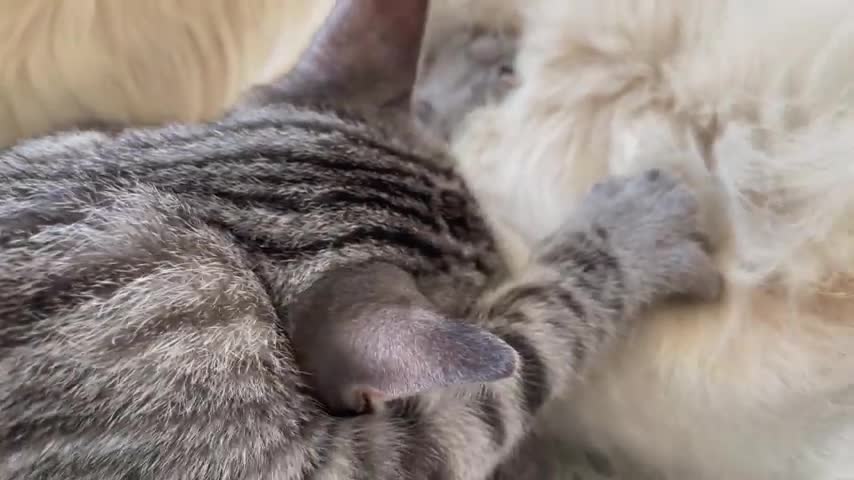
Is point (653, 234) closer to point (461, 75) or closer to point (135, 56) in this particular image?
point (461, 75)

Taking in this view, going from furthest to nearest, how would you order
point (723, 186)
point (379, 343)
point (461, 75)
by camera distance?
1. point (461, 75)
2. point (723, 186)
3. point (379, 343)

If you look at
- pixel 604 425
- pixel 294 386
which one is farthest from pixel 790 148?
pixel 294 386

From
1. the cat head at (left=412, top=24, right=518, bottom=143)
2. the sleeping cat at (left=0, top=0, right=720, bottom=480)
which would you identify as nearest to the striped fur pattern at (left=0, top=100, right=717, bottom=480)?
the sleeping cat at (left=0, top=0, right=720, bottom=480)

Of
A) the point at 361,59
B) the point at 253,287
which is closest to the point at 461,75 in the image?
the point at 361,59

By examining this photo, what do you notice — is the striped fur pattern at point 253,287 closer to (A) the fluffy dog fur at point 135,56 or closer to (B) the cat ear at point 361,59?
(B) the cat ear at point 361,59

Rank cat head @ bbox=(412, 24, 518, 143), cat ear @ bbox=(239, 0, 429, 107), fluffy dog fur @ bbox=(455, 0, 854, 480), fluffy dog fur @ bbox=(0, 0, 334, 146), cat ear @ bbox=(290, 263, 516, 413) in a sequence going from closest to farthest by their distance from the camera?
cat ear @ bbox=(290, 263, 516, 413), fluffy dog fur @ bbox=(455, 0, 854, 480), cat ear @ bbox=(239, 0, 429, 107), cat head @ bbox=(412, 24, 518, 143), fluffy dog fur @ bbox=(0, 0, 334, 146)

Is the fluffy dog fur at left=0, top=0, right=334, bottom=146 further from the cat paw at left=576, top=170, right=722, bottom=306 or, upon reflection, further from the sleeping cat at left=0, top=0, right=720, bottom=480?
the cat paw at left=576, top=170, right=722, bottom=306

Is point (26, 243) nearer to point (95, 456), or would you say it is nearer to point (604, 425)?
point (95, 456)
